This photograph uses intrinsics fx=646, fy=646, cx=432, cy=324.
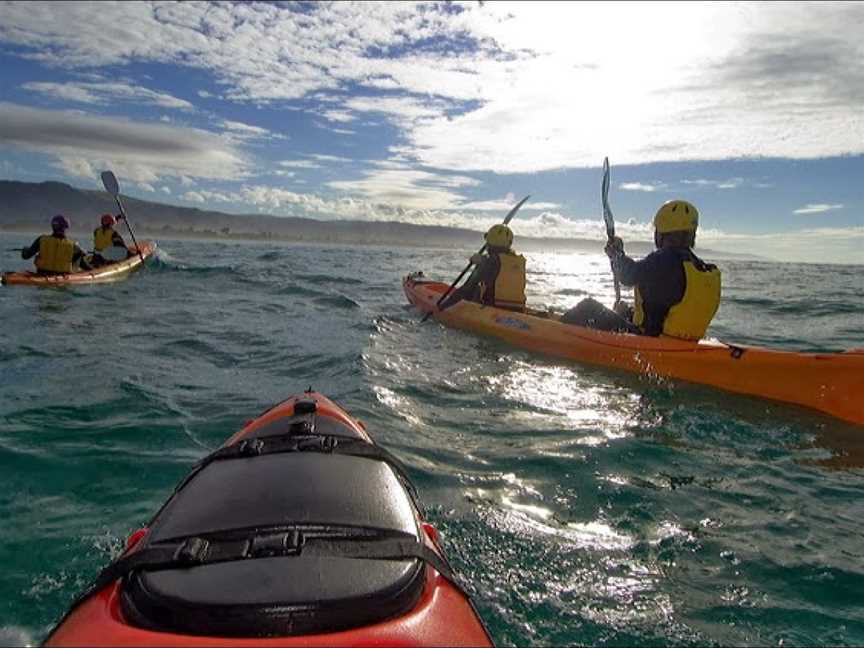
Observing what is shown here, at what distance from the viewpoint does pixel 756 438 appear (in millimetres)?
6203

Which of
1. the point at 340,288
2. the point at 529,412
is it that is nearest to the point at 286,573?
the point at 529,412

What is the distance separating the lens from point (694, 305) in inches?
313

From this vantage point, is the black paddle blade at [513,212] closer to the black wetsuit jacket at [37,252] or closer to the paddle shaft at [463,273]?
the paddle shaft at [463,273]

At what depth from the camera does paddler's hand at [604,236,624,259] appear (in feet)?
29.6

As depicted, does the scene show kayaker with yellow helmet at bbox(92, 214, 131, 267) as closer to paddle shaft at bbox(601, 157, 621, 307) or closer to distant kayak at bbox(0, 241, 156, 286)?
distant kayak at bbox(0, 241, 156, 286)

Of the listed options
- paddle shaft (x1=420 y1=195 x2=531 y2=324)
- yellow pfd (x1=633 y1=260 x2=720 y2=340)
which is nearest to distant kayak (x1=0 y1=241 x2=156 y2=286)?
paddle shaft (x1=420 y1=195 x2=531 y2=324)

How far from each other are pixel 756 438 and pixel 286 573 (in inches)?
212

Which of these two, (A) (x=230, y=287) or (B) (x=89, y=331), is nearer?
(B) (x=89, y=331)

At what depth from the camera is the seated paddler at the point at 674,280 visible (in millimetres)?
7629

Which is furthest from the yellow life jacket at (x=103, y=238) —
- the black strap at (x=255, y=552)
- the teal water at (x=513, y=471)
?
the black strap at (x=255, y=552)

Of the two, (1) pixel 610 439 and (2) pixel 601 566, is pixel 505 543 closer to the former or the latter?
(2) pixel 601 566

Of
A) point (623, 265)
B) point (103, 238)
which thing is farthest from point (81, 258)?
point (623, 265)

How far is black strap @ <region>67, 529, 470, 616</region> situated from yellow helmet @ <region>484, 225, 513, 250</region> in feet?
30.9

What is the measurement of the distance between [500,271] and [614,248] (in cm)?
285
